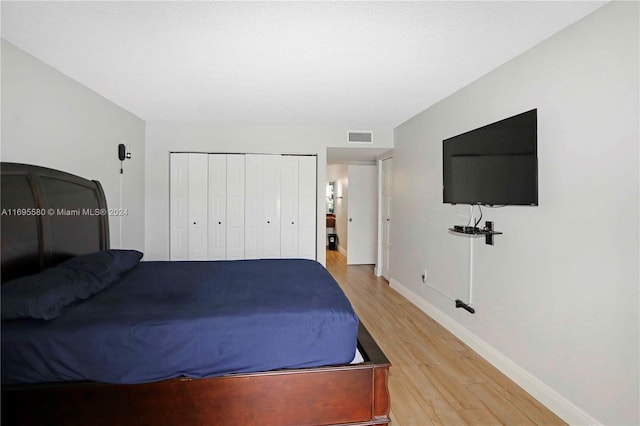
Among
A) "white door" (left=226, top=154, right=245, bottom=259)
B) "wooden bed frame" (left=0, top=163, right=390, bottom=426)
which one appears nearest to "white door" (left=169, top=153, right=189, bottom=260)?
"white door" (left=226, top=154, right=245, bottom=259)

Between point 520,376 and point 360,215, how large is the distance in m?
4.48

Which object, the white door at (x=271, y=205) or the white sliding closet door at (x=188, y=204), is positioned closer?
the white sliding closet door at (x=188, y=204)

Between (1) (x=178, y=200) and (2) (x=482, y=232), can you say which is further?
(1) (x=178, y=200)

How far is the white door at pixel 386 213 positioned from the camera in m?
5.11

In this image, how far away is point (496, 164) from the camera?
2.42 metres

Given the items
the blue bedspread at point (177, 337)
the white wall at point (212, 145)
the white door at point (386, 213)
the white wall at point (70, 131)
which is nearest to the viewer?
the blue bedspread at point (177, 337)

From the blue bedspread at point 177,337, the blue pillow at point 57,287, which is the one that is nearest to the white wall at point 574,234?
the blue bedspread at point 177,337

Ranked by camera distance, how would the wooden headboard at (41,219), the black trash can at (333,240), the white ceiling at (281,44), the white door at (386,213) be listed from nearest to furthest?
1. the white ceiling at (281,44)
2. the wooden headboard at (41,219)
3. the white door at (386,213)
4. the black trash can at (333,240)

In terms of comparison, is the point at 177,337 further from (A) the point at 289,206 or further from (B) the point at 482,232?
(A) the point at 289,206

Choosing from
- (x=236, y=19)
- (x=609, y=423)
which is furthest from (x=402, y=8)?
(x=609, y=423)

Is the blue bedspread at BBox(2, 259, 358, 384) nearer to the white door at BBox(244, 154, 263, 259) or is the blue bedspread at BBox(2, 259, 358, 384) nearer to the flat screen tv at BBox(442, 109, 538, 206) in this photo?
the flat screen tv at BBox(442, 109, 538, 206)

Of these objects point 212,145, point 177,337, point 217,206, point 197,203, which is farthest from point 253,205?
point 177,337

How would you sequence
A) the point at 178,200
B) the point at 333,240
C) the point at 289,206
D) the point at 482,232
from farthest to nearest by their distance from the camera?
1. the point at 333,240
2. the point at 289,206
3. the point at 178,200
4. the point at 482,232

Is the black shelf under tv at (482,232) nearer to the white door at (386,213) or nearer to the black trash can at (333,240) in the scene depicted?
the white door at (386,213)
